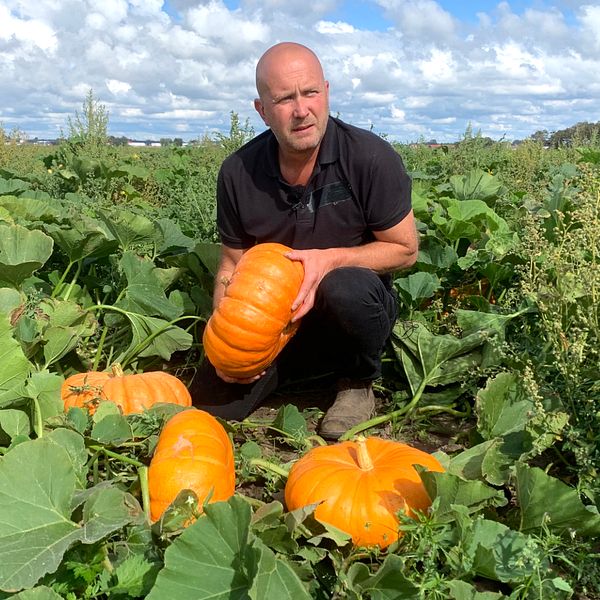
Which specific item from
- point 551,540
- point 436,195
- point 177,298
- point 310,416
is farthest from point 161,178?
point 551,540

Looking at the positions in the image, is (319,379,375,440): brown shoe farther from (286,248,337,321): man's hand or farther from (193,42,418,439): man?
(286,248,337,321): man's hand

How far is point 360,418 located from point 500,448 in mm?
865

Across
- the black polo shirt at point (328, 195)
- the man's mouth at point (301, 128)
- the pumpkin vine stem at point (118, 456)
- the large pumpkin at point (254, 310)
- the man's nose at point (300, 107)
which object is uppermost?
the man's nose at point (300, 107)

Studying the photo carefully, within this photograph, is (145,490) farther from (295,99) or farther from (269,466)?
(295,99)

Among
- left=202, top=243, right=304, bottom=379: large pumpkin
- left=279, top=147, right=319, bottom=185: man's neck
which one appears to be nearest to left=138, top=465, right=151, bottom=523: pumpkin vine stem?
left=202, top=243, right=304, bottom=379: large pumpkin

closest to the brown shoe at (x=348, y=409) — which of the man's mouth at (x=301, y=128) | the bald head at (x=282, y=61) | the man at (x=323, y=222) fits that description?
the man at (x=323, y=222)

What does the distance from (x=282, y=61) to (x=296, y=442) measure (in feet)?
5.67

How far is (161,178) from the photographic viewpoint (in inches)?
323

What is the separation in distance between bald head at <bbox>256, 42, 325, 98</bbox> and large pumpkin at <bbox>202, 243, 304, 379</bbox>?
0.82 metres

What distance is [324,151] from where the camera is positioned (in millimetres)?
3242

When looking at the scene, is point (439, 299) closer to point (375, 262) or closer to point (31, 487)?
point (375, 262)

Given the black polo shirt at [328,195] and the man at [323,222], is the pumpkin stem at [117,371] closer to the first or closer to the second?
the man at [323,222]

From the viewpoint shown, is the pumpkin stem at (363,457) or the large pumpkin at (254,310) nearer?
the pumpkin stem at (363,457)

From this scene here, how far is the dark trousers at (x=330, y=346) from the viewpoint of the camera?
9.96 ft
